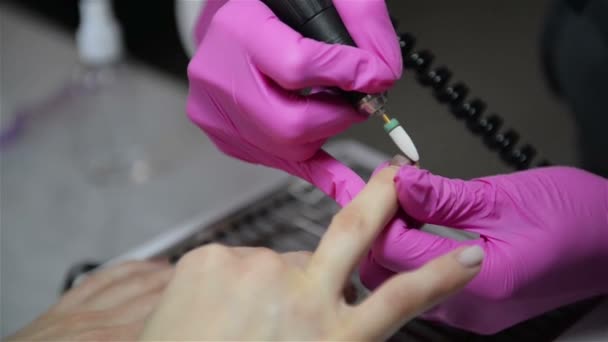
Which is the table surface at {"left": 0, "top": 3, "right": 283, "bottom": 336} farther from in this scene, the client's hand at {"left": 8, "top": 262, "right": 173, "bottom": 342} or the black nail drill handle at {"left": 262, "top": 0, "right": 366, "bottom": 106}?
the black nail drill handle at {"left": 262, "top": 0, "right": 366, "bottom": 106}

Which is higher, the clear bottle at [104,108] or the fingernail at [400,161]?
the fingernail at [400,161]

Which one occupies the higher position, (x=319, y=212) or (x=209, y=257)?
(x=209, y=257)

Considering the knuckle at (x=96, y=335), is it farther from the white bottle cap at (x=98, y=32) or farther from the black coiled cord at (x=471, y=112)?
the white bottle cap at (x=98, y=32)

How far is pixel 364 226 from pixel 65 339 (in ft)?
0.98

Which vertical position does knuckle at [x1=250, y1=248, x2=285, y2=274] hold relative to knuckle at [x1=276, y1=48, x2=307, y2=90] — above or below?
below

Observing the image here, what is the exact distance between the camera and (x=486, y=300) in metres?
0.48

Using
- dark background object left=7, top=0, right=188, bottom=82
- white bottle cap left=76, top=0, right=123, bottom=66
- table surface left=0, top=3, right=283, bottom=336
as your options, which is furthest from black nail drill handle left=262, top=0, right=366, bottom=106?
dark background object left=7, top=0, right=188, bottom=82

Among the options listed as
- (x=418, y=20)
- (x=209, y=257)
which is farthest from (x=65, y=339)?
(x=418, y=20)

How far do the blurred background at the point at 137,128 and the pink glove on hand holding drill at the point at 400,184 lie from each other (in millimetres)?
58

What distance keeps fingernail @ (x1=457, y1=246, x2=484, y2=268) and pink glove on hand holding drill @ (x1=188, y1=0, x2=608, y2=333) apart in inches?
1.8

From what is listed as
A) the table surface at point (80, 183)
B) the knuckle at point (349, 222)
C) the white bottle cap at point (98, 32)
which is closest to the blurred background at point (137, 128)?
the table surface at point (80, 183)

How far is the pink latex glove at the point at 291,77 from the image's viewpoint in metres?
0.46

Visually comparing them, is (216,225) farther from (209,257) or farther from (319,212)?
(209,257)

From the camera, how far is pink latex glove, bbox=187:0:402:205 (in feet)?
1.52
